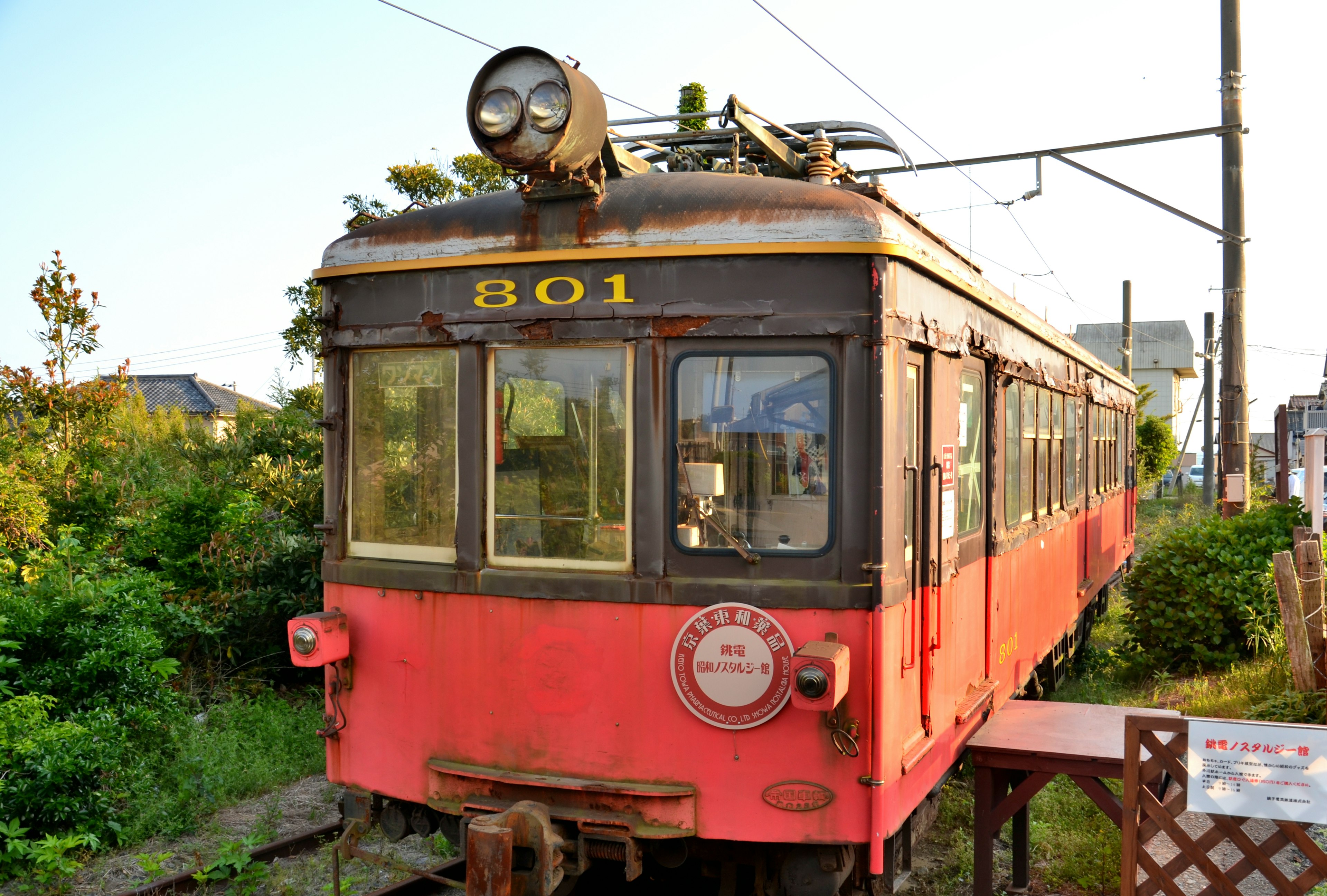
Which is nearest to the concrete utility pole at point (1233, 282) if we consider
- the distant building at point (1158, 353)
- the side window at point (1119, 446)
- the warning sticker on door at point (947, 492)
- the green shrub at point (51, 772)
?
the side window at point (1119, 446)

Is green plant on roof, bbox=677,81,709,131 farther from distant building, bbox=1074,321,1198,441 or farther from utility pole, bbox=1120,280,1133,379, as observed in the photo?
distant building, bbox=1074,321,1198,441

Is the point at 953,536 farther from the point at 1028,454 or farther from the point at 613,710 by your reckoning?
the point at 1028,454

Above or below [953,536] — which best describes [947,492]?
above

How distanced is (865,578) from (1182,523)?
64.1ft

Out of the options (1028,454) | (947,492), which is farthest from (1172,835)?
(1028,454)

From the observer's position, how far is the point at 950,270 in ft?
14.9

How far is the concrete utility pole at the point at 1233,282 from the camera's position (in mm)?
11523

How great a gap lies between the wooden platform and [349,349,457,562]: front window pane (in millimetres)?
2721

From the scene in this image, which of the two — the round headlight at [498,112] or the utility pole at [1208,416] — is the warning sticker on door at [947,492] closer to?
the round headlight at [498,112]

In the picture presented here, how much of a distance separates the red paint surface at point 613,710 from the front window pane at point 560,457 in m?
0.22

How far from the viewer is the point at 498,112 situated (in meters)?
3.78

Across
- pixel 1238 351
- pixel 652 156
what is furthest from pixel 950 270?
pixel 1238 351

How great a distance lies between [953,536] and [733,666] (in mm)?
1498

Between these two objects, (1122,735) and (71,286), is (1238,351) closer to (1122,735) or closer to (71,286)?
(1122,735)
